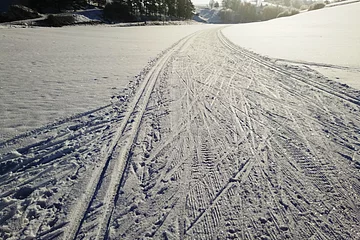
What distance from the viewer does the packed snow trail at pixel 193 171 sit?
2.42 m

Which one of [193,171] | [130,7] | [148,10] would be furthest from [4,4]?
[193,171]

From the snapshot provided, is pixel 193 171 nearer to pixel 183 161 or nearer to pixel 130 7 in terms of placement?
pixel 183 161

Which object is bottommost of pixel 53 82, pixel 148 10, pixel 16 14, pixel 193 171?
pixel 193 171

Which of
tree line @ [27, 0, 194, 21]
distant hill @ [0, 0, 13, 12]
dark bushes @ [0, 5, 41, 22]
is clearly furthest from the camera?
tree line @ [27, 0, 194, 21]

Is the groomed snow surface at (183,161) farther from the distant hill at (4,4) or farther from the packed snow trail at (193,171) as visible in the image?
the distant hill at (4,4)

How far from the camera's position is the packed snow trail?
242cm

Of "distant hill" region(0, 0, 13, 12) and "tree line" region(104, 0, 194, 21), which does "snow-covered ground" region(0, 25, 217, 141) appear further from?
"distant hill" region(0, 0, 13, 12)

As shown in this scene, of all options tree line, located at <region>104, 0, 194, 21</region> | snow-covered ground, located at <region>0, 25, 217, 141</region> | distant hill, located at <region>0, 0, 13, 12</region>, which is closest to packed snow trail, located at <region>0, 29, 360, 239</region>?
snow-covered ground, located at <region>0, 25, 217, 141</region>

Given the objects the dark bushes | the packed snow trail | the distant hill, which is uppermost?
the distant hill

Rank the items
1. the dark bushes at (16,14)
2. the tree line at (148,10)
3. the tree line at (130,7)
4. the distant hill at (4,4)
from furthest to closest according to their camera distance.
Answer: the tree line at (148,10) → the tree line at (130,7) → the distant hill at (4,4) → the dark bushes at (16,14)

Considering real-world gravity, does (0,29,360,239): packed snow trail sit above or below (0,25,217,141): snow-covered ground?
below

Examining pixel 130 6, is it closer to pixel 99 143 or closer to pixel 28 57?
pixel 28 57

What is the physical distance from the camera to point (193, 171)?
3.19 meters

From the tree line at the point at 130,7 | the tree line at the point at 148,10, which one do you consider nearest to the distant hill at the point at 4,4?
the tree line at the point at 130,7
